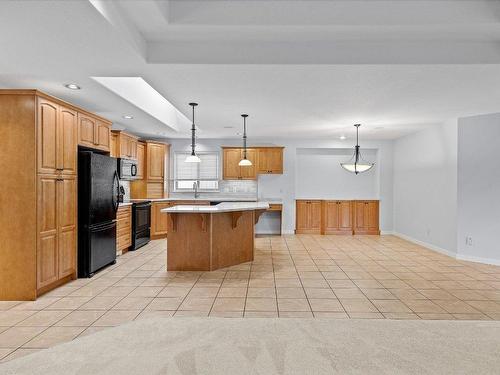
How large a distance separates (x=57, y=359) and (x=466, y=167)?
600cm

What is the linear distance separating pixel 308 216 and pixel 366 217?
148cm

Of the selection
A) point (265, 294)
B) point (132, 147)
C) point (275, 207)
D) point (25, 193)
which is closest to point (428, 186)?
point (275, 207)

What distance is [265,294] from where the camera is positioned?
353 centimetres

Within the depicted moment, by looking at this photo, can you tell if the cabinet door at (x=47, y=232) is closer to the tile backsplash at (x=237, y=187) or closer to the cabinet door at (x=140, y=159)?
the cabinet door at (x=140, y=159)

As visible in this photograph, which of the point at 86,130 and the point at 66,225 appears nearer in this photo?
the point at 66,225

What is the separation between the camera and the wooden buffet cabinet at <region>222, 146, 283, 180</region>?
7637 millimetres

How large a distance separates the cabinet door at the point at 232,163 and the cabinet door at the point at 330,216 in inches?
92.8

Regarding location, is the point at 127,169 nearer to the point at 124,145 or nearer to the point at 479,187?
the point at 124,145

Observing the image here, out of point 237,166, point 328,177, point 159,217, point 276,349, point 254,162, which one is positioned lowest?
point 276,349

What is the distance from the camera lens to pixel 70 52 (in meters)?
2.61

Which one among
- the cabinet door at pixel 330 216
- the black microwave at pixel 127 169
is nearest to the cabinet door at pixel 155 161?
the black microwave at pixel 127 169

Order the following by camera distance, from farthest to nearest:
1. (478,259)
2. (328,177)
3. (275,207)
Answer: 1. (328,177)
2. (275,207)
3. (478,259)

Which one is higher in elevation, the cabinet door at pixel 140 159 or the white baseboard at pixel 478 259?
the cabinet door at pixel 140 159

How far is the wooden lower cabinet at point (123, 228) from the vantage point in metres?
5.34
